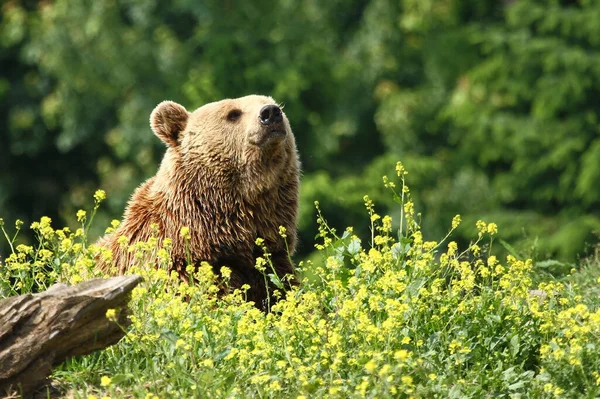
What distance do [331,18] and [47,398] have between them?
21621 mm

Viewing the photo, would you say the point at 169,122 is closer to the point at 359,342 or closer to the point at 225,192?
the point at 225,192

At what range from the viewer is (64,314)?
16.6 ft

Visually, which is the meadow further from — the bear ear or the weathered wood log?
the bear ear

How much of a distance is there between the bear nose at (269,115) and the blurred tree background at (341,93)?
1345 cm

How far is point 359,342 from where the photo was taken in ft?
17.5

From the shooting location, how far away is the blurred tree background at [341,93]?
22.2m

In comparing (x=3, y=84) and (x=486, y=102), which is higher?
(x=3, y=84)

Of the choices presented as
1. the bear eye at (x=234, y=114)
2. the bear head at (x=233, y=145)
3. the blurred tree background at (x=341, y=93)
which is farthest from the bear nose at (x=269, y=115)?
the blurred tree background at (x=341, y=93)

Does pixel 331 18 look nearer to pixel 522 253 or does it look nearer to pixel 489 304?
pixel 522 253

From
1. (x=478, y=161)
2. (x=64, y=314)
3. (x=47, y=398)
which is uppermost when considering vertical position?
(x=64, y=314)

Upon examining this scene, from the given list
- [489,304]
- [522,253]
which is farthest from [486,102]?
[489,304]

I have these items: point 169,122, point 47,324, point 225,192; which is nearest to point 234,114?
point 169,122

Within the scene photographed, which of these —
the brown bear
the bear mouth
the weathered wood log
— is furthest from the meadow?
the bear mouth

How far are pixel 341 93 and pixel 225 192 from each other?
17.0 m
